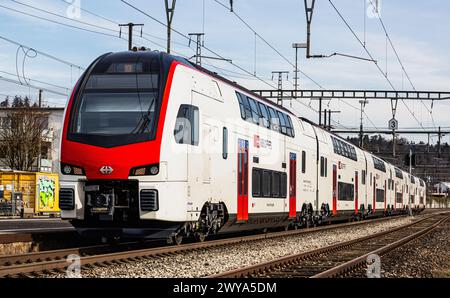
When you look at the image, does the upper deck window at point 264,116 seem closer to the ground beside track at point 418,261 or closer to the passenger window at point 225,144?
the passenger window at point 225,144

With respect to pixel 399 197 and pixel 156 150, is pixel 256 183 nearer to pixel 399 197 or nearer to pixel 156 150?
pixel 156 150

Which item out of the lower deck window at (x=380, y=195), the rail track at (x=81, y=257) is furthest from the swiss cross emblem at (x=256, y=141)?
the lower deck window at (x=380, y=195)

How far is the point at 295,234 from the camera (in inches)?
963

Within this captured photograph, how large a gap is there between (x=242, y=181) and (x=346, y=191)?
1712 centimetres

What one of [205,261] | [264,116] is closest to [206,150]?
[205,261]

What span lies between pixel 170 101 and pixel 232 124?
3.63 metres

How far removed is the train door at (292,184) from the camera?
24.2 metres

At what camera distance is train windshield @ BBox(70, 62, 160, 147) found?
1464 cm

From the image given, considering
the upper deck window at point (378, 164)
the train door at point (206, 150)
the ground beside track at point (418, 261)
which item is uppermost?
the upper deck window at point (378, 164)

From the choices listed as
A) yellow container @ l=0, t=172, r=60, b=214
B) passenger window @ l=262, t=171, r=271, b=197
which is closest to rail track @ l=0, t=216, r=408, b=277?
passenger window @ l=262, t=171, r=271, b=197

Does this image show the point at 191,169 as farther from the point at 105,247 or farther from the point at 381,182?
the point at 381,182

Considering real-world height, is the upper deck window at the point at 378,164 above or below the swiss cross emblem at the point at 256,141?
above

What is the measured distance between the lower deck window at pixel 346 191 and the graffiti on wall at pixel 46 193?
18.0 m
